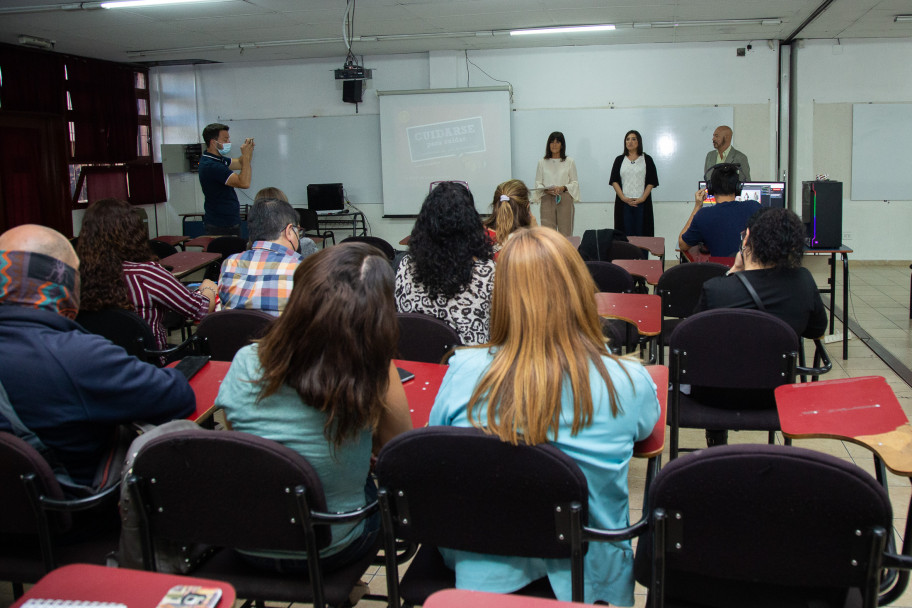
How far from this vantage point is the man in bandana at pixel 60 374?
1.59 meters

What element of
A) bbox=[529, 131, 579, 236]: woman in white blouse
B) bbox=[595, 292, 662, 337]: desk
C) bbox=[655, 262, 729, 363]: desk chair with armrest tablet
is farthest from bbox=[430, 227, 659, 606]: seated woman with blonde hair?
bbox=[529, 131, 579, 236]: woman in white blouse

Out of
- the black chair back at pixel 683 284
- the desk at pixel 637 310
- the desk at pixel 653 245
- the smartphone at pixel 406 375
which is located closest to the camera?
the smartphone at pixel 406 375

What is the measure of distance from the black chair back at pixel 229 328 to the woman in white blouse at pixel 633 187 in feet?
18.4

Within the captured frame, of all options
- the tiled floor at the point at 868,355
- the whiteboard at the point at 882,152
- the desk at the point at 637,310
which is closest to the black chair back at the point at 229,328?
the tiled floor at the point at 868,355

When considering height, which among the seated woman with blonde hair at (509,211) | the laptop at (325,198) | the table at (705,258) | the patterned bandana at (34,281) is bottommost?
the table at (705,258)

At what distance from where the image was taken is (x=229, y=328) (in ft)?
→ 9.21

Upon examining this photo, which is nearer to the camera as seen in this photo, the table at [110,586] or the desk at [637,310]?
the table at [110,586]

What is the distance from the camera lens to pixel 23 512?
63.7 inches

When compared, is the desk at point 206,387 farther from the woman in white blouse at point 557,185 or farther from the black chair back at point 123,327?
the woman in white blouse at point 557,185

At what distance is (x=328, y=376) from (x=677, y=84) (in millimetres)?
8307

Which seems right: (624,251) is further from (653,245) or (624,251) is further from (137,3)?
(137,3)

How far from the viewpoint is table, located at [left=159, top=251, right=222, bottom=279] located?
469cm

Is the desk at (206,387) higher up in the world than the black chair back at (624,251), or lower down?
lower down

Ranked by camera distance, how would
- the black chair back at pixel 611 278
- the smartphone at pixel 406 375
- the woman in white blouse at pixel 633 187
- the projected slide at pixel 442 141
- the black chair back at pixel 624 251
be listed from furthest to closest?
the projected slide at pixel 442 141 < the woman in white blouse at pixel 633 187 < the black chair back at pixel 624 251 < the black chair back at pixel 611 278 < the smartphone at pixel 406 375
